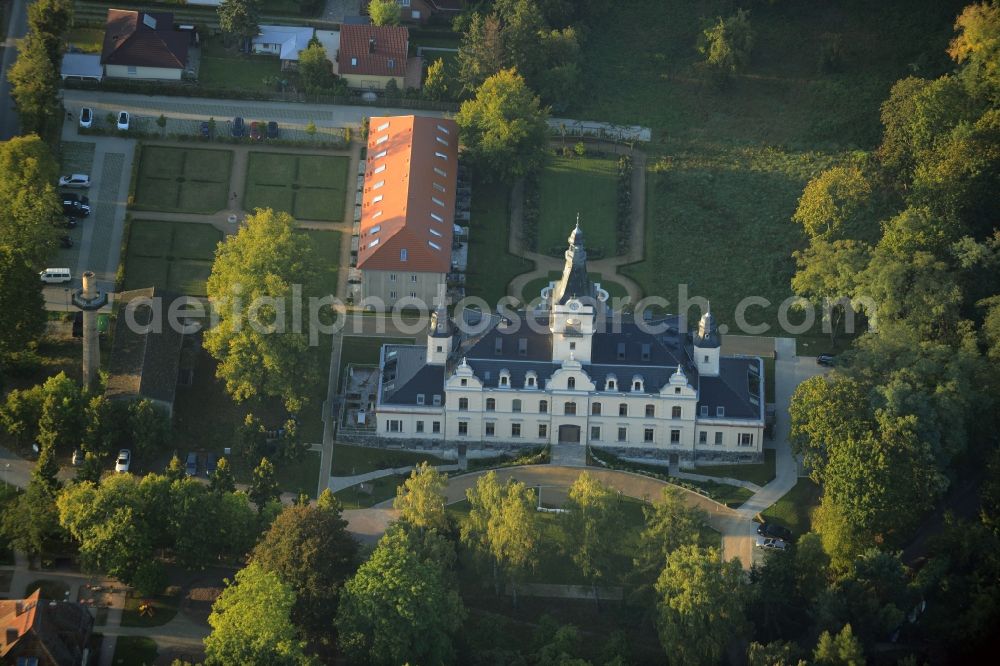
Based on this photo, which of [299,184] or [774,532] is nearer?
[774,532]

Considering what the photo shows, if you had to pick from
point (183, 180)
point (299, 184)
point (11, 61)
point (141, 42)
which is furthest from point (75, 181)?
point (299, 184)

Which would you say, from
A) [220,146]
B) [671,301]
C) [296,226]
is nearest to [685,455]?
[671,301]

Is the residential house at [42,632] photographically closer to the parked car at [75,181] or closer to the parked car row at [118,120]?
the parked car at [75,181]

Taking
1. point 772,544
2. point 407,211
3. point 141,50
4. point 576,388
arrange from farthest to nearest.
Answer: point 141,50 < point 407,211 < point 576,388 < point 772,544

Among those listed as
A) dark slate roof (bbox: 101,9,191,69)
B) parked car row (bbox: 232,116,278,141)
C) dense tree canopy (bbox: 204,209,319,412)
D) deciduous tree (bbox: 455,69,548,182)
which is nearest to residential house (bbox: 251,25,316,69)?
dark slate roof (bbox: 101,9,191,69)

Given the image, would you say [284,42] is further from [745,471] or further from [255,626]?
[255,626]

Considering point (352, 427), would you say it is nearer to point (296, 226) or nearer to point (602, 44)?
point (296, 226)
